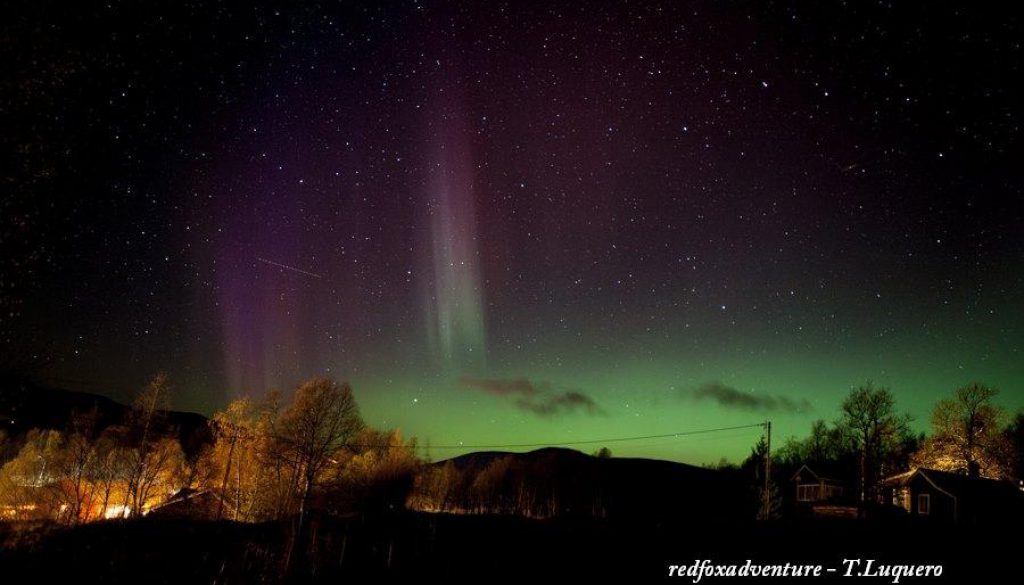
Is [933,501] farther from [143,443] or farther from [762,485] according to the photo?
[143,443]

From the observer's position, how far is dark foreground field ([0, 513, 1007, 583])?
1035 centimetres

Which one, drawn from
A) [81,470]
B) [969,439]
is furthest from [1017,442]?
[81,470]

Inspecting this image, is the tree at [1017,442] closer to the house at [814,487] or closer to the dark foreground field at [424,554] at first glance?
the house at [814,487]

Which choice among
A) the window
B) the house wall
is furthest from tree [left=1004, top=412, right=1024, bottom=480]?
the window

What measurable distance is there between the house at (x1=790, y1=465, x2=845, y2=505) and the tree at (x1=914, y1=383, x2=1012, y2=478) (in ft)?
26.0

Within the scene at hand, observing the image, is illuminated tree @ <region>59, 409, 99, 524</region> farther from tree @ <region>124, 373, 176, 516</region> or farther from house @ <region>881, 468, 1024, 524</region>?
house @ <region>881, 468, 1024, 524</region>

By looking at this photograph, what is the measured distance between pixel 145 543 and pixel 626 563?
14.4 m

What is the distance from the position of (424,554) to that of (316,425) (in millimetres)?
28635

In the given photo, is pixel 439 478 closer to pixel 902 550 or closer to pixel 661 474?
pixel 902 550

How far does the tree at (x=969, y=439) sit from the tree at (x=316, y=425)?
1861 inches

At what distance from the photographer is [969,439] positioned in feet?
133

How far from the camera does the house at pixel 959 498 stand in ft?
106

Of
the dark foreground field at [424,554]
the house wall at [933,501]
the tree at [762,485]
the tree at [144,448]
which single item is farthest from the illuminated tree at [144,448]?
the house wall at [933,501]

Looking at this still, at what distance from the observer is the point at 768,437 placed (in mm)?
29031
